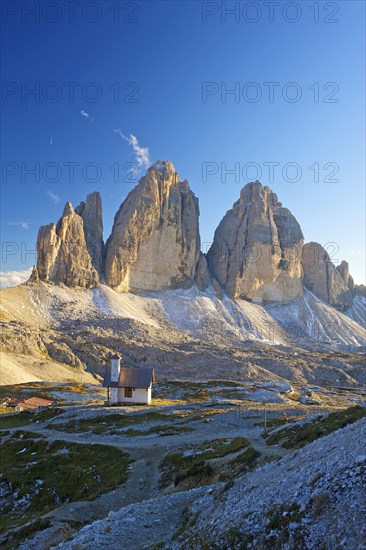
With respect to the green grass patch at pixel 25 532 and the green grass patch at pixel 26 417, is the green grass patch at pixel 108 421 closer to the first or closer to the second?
the green grass patch at pixel 26 417

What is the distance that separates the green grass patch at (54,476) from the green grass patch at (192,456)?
127 inches

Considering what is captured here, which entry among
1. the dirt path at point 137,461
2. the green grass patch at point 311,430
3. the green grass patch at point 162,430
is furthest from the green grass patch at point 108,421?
the green grass patch at point 311,430

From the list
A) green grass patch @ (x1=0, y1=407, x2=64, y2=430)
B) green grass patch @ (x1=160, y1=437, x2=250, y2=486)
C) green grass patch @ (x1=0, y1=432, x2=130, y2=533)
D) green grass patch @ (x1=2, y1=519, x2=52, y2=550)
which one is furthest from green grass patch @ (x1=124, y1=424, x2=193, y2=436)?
green grass patch @ (x1=2, y1=519, x2=52, y2=550)

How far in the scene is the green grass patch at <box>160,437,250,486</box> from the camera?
28.0m

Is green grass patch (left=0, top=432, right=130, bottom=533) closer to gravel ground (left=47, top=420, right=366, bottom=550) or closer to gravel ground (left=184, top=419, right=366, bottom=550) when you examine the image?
gravel ground (left=47, top=420, right=366, bottom=550)

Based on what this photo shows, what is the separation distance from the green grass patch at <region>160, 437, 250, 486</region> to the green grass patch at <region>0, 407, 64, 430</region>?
35.6 metres

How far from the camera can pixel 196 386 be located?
361ft

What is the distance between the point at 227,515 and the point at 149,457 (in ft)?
72.1

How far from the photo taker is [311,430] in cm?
2628

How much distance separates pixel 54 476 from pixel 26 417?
3604cm

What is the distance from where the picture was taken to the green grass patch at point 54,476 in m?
28.4

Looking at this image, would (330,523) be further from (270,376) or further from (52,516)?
(270,376)

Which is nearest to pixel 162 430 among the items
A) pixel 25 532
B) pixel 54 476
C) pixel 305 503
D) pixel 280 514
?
pixel 54 476

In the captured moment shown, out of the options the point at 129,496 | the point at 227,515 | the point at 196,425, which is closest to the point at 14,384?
the point at 196,425
